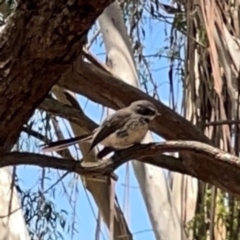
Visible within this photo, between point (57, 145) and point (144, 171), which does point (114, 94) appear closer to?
point (57, 145)

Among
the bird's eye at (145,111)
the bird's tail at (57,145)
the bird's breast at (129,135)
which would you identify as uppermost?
the bird's eye at (145,111)

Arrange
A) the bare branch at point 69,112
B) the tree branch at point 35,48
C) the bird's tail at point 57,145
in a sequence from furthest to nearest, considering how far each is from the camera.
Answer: the bare branch at point 69,112 < the bird's tail at point 57,145 < the tree branch at point 35,48

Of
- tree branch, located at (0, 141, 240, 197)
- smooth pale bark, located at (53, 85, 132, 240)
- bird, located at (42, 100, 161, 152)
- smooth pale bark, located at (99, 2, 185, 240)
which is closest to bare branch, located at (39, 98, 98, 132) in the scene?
bird, located at (42, 100, 161, 152)

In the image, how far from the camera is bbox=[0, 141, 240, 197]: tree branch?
1.25m

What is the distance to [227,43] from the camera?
170 centimetres

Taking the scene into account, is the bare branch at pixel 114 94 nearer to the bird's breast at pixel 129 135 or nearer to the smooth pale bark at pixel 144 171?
the bird's breast at pixel 129 135

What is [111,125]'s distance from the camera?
1673 millimetres

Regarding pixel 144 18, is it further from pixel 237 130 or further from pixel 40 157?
pixel 40 157

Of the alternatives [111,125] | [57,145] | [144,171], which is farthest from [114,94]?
[144,171]

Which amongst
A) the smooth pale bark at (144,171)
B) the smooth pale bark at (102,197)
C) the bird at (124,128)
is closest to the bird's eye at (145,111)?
the bird at (124,128)

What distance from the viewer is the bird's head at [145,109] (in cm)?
160

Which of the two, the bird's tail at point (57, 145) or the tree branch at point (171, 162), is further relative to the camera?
the bird's tail at point (57, 145)

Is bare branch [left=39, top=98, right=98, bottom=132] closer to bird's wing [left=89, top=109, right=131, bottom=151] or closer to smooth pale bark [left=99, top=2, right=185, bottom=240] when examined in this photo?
bird's wing [left=89, top=109, right=131, bottom=151]

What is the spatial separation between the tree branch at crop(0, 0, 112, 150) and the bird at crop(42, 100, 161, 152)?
461 millimetres
